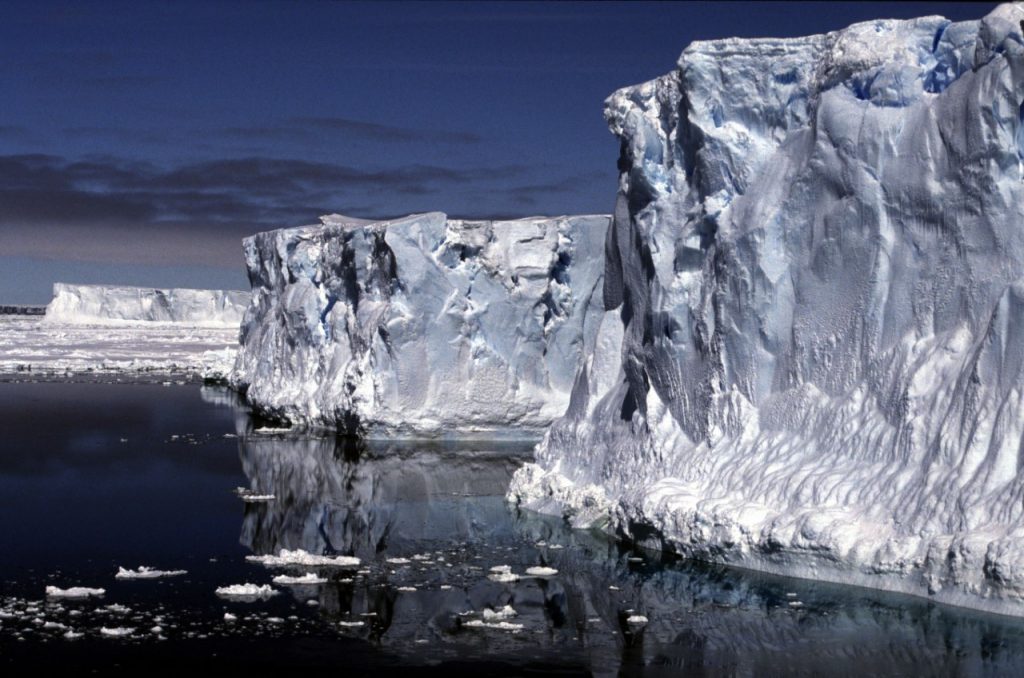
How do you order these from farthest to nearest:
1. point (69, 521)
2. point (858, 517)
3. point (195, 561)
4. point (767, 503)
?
point (69, 521) → point (195, 561) → point (767, 503) → point (858, 517)

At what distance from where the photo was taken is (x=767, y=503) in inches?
441

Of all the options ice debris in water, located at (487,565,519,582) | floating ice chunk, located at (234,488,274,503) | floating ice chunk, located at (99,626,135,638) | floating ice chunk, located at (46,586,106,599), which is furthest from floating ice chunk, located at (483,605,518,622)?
floating ice chunk, located at (234,488,274,503)

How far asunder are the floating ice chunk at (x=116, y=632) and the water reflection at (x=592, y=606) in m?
1.51

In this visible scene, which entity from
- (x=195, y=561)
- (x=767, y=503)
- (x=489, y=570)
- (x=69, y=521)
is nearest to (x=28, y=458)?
(x=69, y=521)

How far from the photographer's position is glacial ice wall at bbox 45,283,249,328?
69.4 m

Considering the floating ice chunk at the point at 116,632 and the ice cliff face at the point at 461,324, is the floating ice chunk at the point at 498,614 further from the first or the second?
the ice cliff face at the point at 461,324

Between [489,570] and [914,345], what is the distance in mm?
4280

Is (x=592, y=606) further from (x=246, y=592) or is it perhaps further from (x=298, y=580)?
(x=246, y=592)

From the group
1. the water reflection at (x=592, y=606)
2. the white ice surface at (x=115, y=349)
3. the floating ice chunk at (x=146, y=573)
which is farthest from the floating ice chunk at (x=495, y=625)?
the white ice surface at (x=115, y=349)

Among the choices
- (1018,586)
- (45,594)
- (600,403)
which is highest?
(600,403)

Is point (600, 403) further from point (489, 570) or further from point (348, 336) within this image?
point (348, 336)

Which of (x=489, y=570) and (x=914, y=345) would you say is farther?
(x=489, y=570)

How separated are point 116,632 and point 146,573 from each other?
2081 mm

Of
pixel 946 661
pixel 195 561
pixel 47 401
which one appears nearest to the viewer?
pixel 946 661
